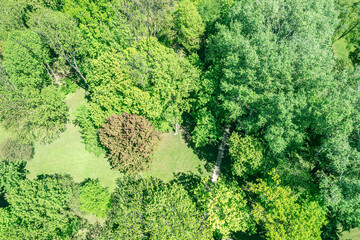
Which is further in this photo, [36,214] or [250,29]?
[250,29]

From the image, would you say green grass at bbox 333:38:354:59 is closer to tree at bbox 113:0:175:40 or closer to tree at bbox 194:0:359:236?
tree at bbox 194:0:359:236

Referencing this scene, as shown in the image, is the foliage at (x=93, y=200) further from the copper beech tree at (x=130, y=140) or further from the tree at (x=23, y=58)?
the tree at (x=23, y=58)

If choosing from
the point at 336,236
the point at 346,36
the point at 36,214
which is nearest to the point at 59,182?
the point at 36,214

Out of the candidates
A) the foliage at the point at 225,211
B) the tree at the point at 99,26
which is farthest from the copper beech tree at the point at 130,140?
the tree at the point at 99,26

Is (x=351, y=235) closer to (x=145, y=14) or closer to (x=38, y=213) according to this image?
(x=38, y=213)

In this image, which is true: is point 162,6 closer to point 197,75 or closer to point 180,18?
point 180,18
